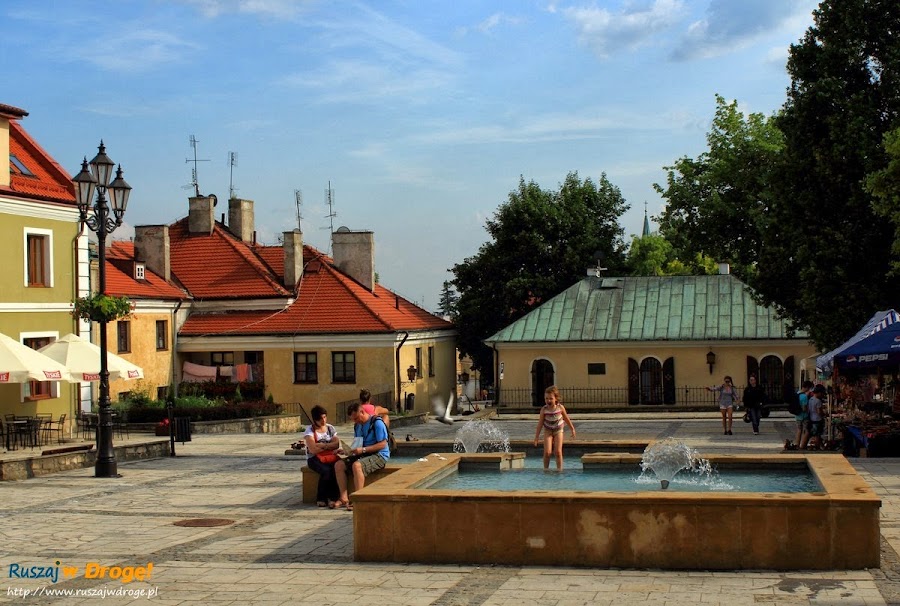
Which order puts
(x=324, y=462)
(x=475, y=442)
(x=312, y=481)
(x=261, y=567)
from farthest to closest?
(x=475, y=442)
(x=312, y=481)
(x=324, y=462)
(x=261, y=567)

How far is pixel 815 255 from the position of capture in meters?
27.0

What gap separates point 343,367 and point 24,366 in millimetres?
23174

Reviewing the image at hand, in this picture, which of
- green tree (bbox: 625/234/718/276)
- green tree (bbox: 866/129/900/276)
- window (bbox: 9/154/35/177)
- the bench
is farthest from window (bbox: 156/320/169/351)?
green tree (bbox: 625/234/718/276)

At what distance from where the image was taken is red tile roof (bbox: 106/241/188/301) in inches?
1684

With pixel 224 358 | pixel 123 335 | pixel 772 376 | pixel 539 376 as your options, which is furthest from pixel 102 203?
pixel 772 376

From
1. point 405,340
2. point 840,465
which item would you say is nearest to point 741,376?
point 405,340

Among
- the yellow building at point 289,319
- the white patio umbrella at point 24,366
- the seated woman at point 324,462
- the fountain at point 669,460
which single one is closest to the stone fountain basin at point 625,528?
the fountain at point 669,460

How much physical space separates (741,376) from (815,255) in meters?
17.6

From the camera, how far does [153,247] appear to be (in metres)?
47.4

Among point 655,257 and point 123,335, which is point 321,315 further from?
point 655,257

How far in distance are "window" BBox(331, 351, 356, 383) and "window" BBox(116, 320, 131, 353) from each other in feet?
27.2

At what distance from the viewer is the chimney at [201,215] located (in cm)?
5106

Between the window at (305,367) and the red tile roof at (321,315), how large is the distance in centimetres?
102

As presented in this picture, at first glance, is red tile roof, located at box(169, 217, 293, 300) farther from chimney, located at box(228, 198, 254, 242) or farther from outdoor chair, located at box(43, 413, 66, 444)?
outdoor chair, located at box(43, 413, 66, 444)
